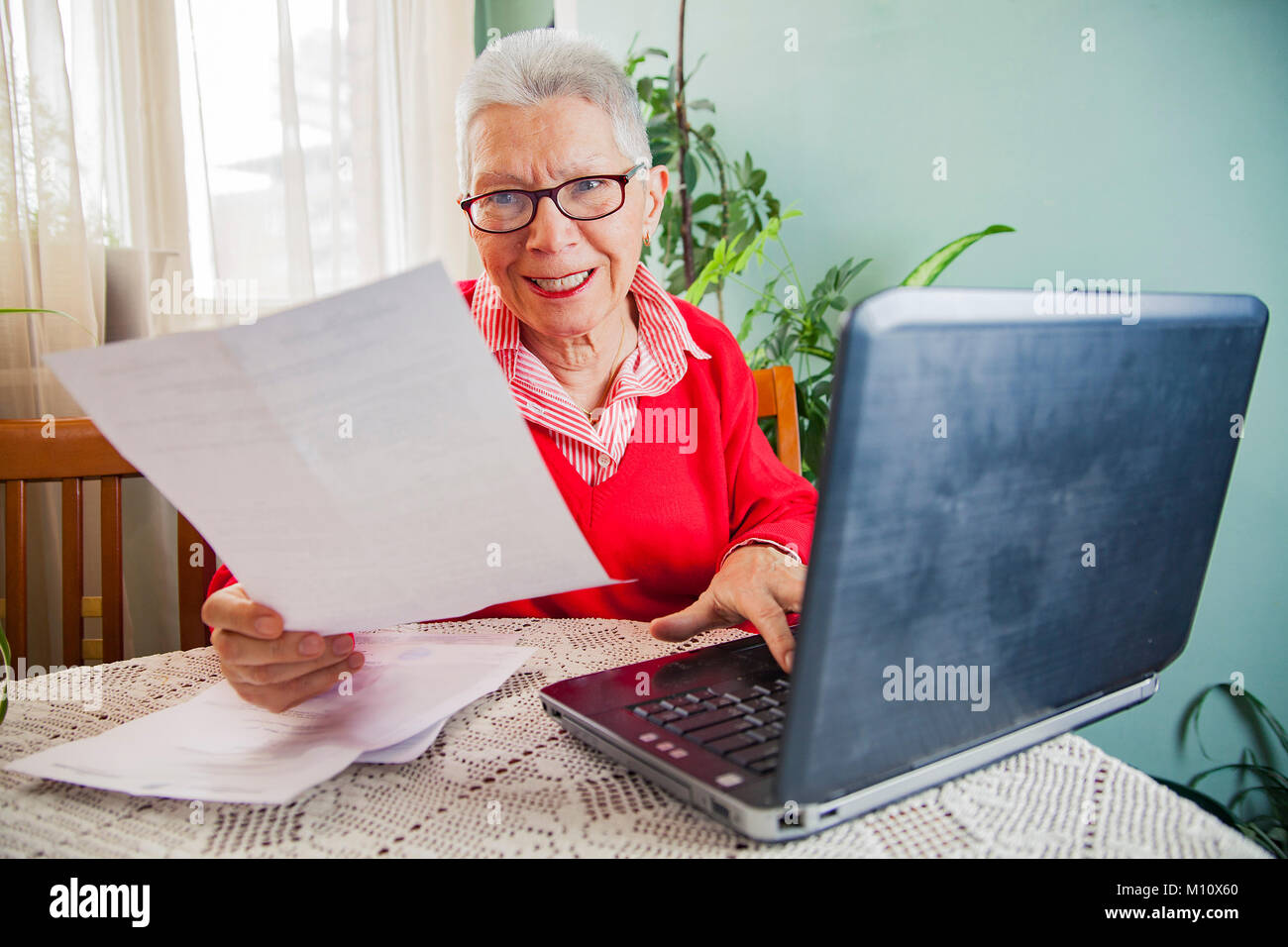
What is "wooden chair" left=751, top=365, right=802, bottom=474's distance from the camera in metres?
1.41

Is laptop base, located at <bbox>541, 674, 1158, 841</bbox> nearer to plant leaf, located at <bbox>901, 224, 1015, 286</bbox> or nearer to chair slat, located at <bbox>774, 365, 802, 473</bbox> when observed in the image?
chair slat, located at <bbox>774, 365, 802, 473</bbox>

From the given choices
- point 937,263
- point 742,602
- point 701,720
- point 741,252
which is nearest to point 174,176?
point 741,252

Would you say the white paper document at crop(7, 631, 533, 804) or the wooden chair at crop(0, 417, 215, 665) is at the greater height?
the wooden chair at crop(0, 417, 215, 665)

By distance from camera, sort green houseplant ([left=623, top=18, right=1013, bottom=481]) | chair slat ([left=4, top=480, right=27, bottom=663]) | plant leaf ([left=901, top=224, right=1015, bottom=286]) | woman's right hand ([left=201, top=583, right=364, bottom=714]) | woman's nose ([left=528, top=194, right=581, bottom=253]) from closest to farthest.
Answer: woman's right hand ([left=201, top=583, right=364, bottom=714])
chair slat ([left=4, top=480, right=27, bottom=663])
woman's nose ([left=528, top=194, right=581, bottom=253])
plant leaf ([left=901, top=224, right=1015, bottom=286])
green houseplant ([left=623, top=18, right=1013, bottom=481])

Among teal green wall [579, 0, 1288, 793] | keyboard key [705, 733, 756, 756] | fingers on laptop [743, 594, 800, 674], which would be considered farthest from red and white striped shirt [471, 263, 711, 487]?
teal green wall [579, 0, 1288, 793]

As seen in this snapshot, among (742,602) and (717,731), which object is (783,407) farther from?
(717,731)

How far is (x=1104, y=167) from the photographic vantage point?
61.6 inches

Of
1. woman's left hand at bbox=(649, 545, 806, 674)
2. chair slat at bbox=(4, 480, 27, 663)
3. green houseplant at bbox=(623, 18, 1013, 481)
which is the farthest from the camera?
green houseplant at bbox=(623, 18, 1013, 481)

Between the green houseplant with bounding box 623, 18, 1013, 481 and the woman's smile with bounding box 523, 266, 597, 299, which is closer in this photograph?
the woman's smile with bounding box 523, 266, 597, 299

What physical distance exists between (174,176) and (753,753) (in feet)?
6.14
